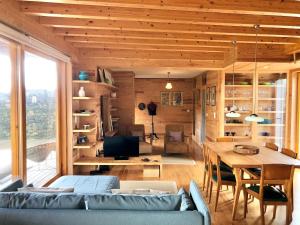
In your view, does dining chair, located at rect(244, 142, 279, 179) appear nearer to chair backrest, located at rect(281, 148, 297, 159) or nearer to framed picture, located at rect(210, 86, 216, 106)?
chair backrest, located at rect(281, 148, 297, 159)

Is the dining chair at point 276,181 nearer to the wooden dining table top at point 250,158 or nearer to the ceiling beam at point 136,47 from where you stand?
the wooden dining table top at point 250,158

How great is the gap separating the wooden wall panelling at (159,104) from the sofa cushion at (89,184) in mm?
7350

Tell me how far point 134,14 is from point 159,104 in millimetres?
7779

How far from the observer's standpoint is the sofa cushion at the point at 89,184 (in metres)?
3.17

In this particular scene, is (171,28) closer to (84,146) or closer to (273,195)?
(273,195)

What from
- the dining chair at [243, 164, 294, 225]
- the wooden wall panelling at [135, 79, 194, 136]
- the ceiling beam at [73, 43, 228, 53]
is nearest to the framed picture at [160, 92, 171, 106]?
the wooden wall panelling at [135, 79, 194, 136]

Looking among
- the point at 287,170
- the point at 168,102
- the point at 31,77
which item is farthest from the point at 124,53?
the point at 168,102

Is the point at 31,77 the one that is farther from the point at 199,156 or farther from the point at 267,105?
the point at 267,105

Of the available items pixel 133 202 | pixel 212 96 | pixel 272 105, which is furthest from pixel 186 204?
pixel 272 105

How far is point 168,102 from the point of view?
432 inches

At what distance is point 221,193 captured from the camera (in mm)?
4273

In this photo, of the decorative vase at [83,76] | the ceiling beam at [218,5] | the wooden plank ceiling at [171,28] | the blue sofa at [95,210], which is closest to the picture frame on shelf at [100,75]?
the wooden plank ceiling at [171,28]

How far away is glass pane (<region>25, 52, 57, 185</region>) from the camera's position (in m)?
3.73

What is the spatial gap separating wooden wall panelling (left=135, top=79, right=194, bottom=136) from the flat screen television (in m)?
5.86
